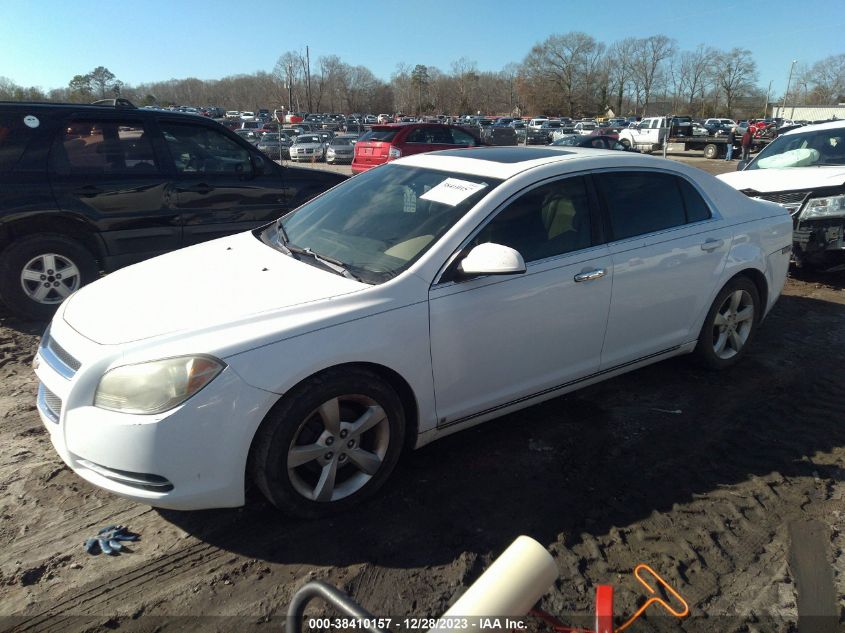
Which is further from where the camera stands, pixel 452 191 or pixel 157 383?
pixel 452 191

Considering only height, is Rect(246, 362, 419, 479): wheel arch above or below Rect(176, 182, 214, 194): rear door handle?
below

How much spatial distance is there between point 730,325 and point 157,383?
155 inches

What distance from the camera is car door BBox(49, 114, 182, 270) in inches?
219

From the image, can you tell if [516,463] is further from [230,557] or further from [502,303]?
[230,557]

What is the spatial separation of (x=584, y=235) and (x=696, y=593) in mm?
1946

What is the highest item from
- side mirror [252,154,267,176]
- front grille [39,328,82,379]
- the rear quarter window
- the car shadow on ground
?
the rear quarter window

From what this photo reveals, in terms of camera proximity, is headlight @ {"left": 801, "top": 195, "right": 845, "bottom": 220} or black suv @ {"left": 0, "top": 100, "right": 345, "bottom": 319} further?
headlight @ {"left": 801, "top": 195, "right": 845, "bottom": 220}

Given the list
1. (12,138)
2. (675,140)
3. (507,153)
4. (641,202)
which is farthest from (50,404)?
(675,140)

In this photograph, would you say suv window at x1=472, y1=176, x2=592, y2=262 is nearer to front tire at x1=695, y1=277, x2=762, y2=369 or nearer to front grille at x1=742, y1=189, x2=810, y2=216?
front tire at x1=695, y1=277, x2=762, y2=369

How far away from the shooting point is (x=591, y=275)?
3.50 meters

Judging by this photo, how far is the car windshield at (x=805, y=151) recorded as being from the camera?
781 centimetres

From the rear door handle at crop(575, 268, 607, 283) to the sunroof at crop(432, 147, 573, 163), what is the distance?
0.80m

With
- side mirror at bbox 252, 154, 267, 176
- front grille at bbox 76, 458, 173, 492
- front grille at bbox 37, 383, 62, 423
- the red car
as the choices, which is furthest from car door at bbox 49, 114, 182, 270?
the red car

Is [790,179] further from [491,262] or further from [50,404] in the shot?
[50,404]
